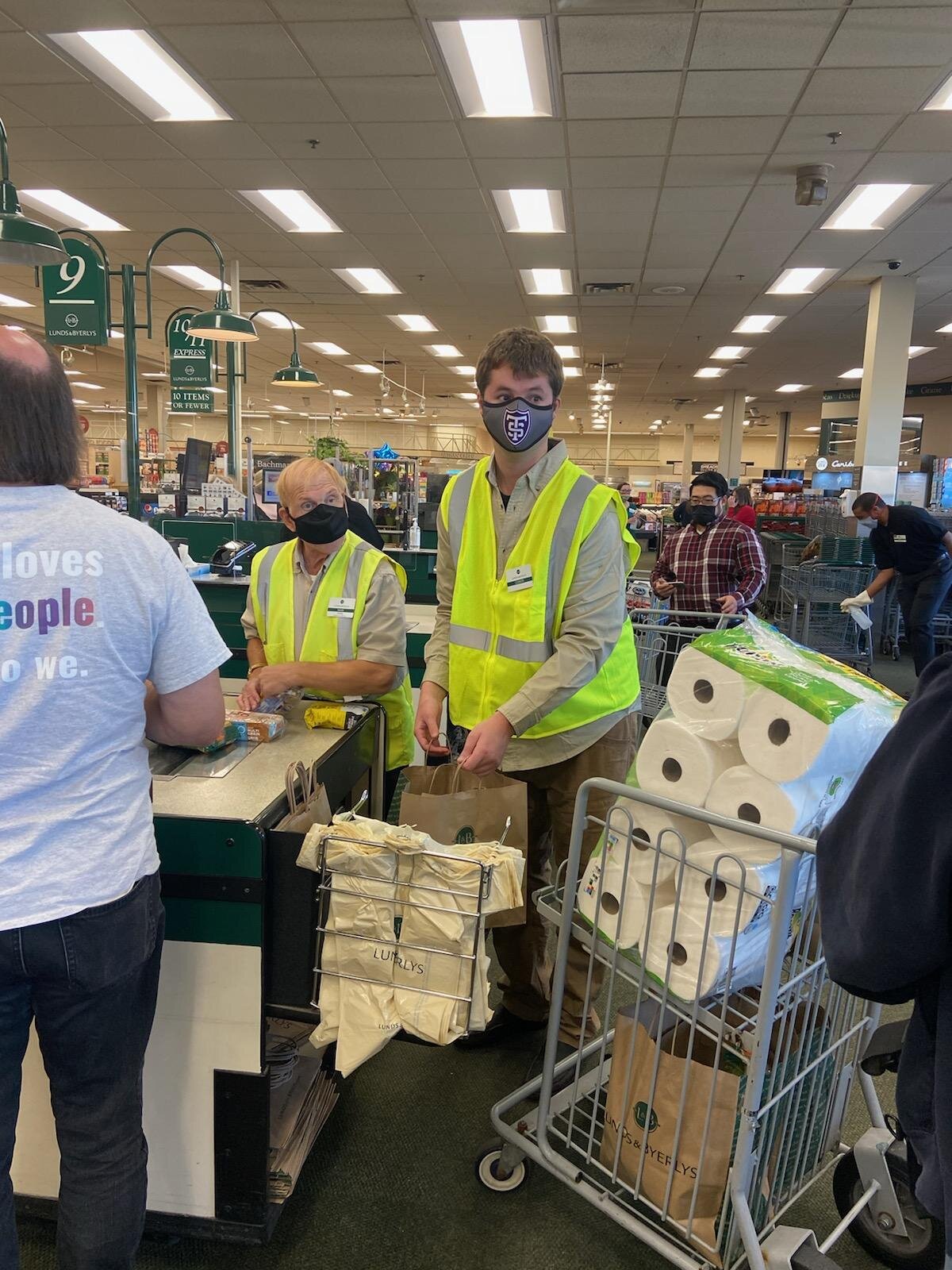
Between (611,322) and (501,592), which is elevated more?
(611,322)

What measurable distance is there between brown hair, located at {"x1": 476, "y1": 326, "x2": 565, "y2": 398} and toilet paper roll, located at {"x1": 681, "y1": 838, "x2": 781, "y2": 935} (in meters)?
1.10

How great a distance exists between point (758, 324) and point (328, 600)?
10.3 m

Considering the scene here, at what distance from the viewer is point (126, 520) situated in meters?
1.20

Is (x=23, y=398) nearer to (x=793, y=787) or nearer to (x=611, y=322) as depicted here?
(x=793, y=787)

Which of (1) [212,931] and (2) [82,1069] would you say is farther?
(1) [212,931]

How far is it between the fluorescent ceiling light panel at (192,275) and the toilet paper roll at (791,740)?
29.5 feet

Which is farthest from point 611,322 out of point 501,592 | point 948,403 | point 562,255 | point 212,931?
point 212,931

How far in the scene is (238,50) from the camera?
4441 millimetres

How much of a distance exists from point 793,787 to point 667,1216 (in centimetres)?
81

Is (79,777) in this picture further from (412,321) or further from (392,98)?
(412,321)

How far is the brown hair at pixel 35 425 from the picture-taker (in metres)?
1.12

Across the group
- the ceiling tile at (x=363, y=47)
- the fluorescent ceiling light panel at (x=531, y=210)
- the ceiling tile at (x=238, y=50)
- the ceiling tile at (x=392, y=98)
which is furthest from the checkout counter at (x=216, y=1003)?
the fluorescent ceiling light panel at (x=531, y=210)

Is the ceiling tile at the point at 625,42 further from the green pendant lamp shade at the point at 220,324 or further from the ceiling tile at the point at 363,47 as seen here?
the green pendant lamp shade at the point at 220,324

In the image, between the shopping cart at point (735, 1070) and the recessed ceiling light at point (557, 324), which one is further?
the recessed ceiling light at point (557, 324)
